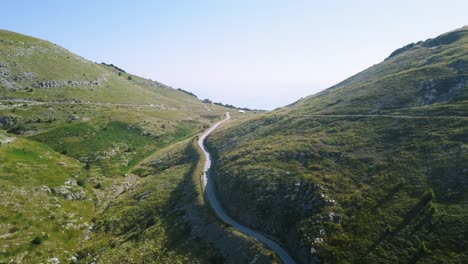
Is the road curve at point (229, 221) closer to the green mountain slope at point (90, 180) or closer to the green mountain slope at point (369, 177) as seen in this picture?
the green mountain slope at point (369, 177)

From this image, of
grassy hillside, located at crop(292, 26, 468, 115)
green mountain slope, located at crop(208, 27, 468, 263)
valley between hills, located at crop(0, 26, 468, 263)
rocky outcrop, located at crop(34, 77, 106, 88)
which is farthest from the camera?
rocky outcrop, located at crop(34, 77, 106, 88)

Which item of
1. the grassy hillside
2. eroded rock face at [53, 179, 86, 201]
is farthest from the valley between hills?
the grassy hillside

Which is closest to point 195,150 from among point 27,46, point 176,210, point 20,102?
point 176,210

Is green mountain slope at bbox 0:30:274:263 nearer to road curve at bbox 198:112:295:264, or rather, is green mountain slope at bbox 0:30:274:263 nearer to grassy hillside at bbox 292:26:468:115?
road curve at bbox 198:112:295:264

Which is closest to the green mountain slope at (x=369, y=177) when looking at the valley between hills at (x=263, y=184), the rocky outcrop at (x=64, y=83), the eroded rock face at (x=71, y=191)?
the valley between hills at (x=263, y=184)

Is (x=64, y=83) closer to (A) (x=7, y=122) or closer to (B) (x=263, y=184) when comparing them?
(A) (x=7, y=122)

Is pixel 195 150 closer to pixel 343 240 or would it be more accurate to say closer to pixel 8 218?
pixel 8 218
